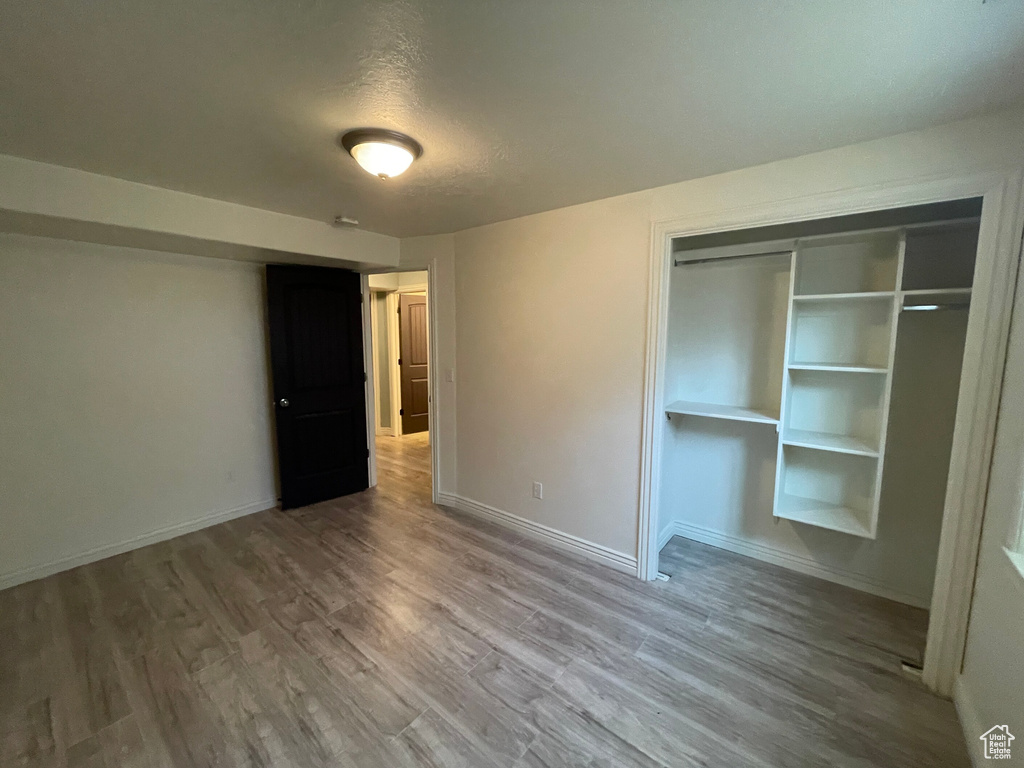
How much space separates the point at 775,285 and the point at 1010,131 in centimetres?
117

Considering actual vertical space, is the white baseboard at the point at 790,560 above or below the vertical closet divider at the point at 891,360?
below

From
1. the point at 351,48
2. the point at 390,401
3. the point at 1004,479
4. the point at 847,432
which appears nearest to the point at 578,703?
the point at 1004,479

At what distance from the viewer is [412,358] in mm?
6207

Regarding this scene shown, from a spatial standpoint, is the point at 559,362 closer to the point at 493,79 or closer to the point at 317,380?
the point at 493,79

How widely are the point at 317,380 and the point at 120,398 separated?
1301 millimetres

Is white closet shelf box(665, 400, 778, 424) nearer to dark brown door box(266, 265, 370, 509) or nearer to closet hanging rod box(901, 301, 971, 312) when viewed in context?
closet hanging rod box(901, 301, 971, 312)

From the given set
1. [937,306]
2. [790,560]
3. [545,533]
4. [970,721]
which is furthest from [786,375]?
[545,533]

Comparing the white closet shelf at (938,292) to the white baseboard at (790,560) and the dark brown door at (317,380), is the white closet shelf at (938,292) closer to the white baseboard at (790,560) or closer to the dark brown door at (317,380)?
the white baseboard at (790,560)

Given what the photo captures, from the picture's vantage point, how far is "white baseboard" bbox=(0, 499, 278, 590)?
2.56 meters

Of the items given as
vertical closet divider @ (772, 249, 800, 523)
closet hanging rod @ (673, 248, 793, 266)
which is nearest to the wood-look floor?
vertical closet divider @ (772, 249, 800, 523)

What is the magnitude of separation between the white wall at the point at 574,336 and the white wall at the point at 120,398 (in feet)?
6.06

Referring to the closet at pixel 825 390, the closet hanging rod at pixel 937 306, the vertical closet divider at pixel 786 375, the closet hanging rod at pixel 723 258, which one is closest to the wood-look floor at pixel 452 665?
the closet at pixel 825 390

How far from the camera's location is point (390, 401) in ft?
20.5

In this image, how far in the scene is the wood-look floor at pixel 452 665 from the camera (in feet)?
5.08
